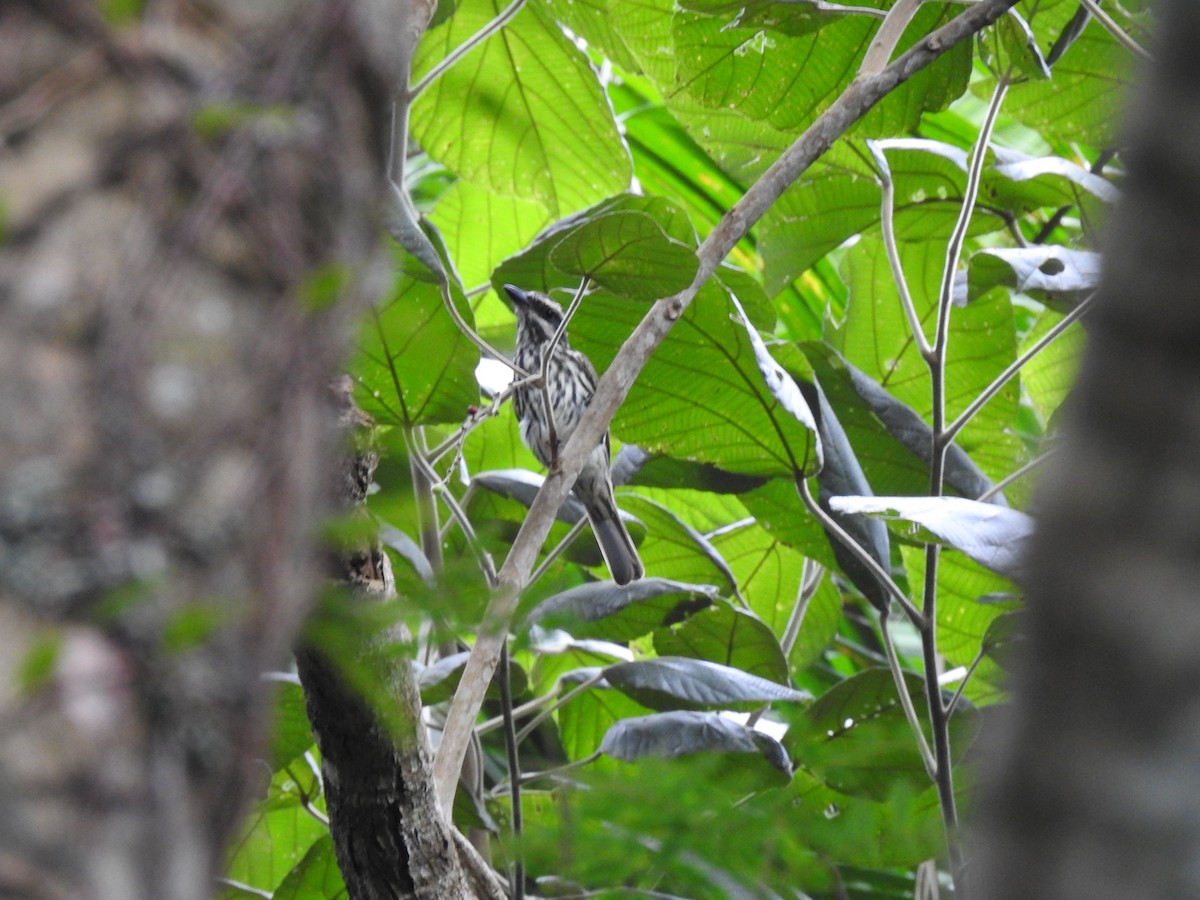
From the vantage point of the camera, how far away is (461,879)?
1404 mm

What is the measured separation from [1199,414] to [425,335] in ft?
5.04

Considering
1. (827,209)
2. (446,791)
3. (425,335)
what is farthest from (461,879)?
(827,209)

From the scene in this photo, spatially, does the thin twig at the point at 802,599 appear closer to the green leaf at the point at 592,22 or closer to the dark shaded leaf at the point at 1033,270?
the dark shaded leaf at the point at 1033,270

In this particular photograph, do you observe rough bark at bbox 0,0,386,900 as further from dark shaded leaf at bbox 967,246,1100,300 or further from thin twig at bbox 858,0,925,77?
dark shaded leaf at bbox 967,246,1100,300

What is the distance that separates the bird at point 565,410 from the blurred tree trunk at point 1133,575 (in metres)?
2.03

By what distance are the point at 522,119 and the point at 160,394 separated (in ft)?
7.04

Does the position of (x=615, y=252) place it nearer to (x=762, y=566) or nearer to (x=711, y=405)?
(x=711, y=405)

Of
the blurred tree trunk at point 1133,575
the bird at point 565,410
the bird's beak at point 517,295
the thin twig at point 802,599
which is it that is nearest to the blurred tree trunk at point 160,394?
the blurred tree trunk at point 1133,575

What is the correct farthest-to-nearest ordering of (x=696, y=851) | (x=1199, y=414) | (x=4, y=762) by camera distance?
1. (x=696, y=851)
2. (x=4, y=762)
3. (x=1199, y=414)

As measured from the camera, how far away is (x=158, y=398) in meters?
0.47

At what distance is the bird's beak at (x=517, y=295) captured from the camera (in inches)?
102

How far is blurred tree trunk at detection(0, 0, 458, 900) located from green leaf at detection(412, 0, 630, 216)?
199 centimetres

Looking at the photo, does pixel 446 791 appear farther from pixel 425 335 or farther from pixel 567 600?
pixel 425 335

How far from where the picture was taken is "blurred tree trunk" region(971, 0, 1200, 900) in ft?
0.96
